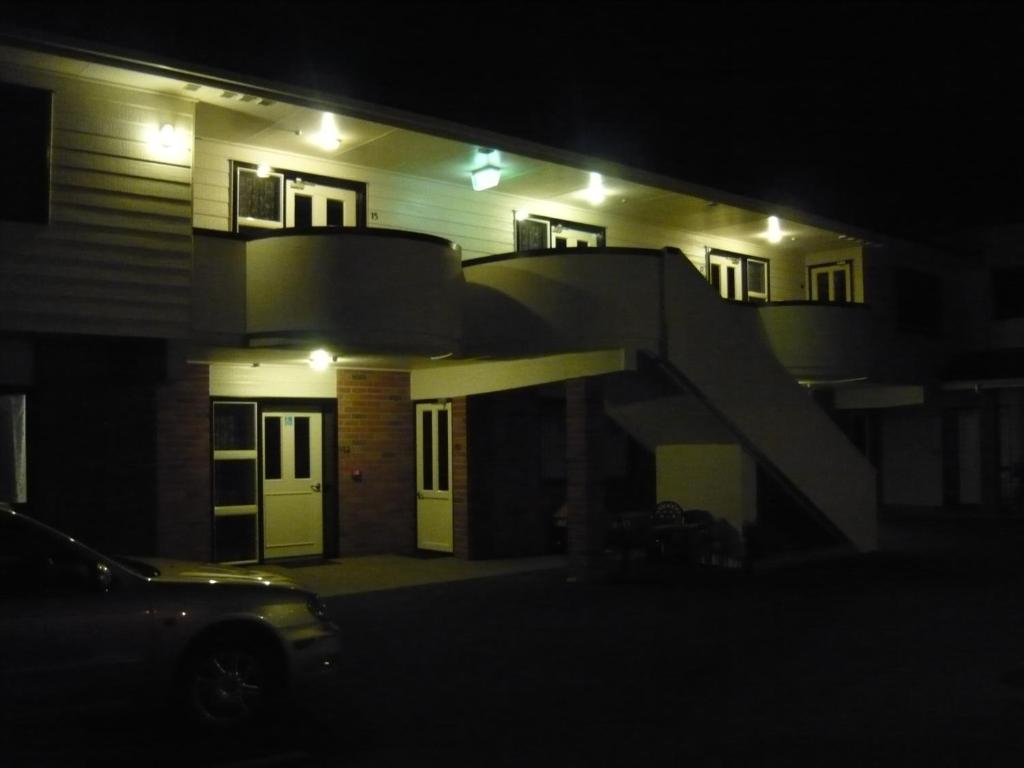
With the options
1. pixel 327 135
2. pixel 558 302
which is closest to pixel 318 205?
pixel 327 135

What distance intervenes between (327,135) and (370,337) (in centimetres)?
287

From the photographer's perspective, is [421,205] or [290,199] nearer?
[290,199]

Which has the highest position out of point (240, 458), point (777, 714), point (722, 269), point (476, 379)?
point (722, 269)

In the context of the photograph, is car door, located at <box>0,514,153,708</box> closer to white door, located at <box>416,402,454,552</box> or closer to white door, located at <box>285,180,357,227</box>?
white door, located at <box>285,180,357,227</box>

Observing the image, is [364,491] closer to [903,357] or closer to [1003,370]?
[903,357]

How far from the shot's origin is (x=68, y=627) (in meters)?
6.49

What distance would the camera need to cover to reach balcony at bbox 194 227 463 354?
1208 cm

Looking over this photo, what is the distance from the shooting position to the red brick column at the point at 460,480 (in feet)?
52.1

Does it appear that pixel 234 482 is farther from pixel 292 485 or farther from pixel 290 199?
pixel 290 199

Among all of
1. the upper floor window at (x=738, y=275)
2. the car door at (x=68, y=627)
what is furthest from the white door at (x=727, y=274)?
the car door at (x=68, y=627)

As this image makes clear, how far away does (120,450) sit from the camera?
12.1m

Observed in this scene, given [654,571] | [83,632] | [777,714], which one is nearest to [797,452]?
[654,571]

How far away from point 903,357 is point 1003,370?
93.1 inches

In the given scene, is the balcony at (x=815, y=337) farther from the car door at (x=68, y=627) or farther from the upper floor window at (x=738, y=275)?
the car door at (x=68, y=627)
